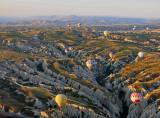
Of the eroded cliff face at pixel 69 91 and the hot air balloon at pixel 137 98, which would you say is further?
the hot air balloon at pixel 137 98

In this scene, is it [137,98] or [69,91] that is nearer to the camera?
[137,98]

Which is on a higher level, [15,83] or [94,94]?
[15,83]

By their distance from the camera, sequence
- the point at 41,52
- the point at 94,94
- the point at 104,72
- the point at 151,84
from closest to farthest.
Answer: the point at 94,94
the point at 151,84
the point at 104,72
the point at 41,52

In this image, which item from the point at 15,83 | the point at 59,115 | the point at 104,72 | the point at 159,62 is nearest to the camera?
the point at 59,115

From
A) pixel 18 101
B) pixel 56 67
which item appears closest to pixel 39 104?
pixel 18 101

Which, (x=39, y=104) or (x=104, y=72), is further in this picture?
(x=104, y=72)

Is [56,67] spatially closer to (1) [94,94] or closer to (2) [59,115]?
(1) [94,94]

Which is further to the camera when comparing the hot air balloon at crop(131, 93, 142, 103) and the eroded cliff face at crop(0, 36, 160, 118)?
the hot air balloon at crop(131, 93, 142, 103)

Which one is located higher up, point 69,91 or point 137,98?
point 69,91
